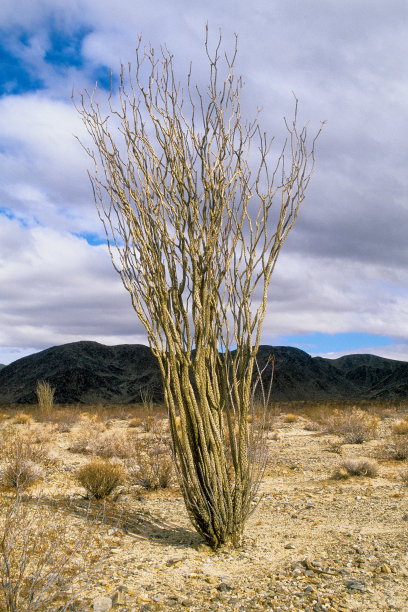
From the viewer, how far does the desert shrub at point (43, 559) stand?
2486 mm

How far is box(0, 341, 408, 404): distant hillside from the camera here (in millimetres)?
48250

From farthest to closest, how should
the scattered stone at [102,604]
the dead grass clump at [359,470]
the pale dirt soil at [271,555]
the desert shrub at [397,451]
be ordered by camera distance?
the desert shrub at [397,451], the dead grass clump at [359,470], the pale dirt soil at [271,555], the scattered stone at [102,604]

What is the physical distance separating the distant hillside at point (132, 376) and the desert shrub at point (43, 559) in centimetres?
4047

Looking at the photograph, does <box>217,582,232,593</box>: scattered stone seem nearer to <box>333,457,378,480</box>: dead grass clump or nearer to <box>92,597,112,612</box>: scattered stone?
<box>92,597,112,612</box>: scattered stone

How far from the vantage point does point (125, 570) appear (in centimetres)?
342

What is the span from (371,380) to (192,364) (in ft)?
199

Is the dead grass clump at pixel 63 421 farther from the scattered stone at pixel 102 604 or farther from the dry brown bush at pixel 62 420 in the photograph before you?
the scattered stone at pixel 102 604

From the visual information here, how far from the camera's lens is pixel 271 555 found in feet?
12.0

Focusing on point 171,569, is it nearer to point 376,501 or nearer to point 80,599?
point 80,599

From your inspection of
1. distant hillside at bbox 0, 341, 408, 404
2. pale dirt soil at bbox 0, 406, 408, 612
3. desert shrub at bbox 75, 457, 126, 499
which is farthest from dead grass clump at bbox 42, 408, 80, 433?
distant hillside at bbox 0, 341, 408, 404

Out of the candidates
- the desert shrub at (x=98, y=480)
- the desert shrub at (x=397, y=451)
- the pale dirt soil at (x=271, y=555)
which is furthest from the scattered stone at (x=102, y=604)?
the desert shrub at (x=397, y=451)

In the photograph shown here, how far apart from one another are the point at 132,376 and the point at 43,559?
168 ft

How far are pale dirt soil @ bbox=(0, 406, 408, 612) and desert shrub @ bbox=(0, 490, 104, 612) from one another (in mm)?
141

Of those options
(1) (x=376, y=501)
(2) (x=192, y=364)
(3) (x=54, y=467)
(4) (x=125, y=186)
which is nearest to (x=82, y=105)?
(4) (x=125, y=186)
